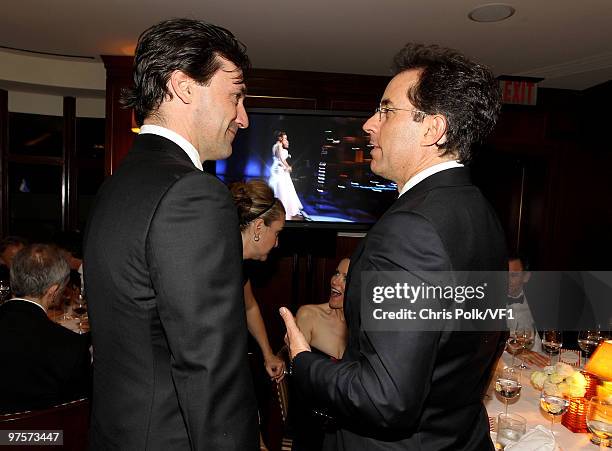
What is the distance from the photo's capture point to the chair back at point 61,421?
154 centimetres

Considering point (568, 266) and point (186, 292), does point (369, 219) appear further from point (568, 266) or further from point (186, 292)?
point (186, 292)

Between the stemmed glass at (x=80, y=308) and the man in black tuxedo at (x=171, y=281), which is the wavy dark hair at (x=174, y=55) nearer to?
the man in black tuxedo at (x=171, y=281)

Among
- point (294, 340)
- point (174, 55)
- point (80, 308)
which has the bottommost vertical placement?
point (80, 308)

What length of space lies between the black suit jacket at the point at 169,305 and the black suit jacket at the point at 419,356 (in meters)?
0.26

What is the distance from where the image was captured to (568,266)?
5.71m

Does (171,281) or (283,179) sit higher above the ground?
(283,179)

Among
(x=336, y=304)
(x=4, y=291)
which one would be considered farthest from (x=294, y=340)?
(x=4, y=291)

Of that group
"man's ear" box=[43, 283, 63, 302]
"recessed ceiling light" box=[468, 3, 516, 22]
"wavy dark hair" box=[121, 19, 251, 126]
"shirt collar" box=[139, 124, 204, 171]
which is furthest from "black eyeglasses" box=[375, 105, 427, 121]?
"recessed ceiling light" box=[468, 3, 516, 22]

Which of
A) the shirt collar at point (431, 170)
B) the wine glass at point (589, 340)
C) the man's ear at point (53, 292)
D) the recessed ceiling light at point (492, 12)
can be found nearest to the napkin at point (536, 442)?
the shirt collar at point (431, 170)

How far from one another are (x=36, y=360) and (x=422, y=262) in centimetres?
165

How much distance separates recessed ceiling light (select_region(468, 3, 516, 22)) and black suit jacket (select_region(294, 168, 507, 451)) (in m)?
2.65

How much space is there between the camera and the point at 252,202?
8.09 feet

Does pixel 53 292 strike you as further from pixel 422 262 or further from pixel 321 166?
pixel 321 166

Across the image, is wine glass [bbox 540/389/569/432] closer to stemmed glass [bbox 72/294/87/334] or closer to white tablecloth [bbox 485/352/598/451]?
white tablecloth [bbox 485/352/598/451]
